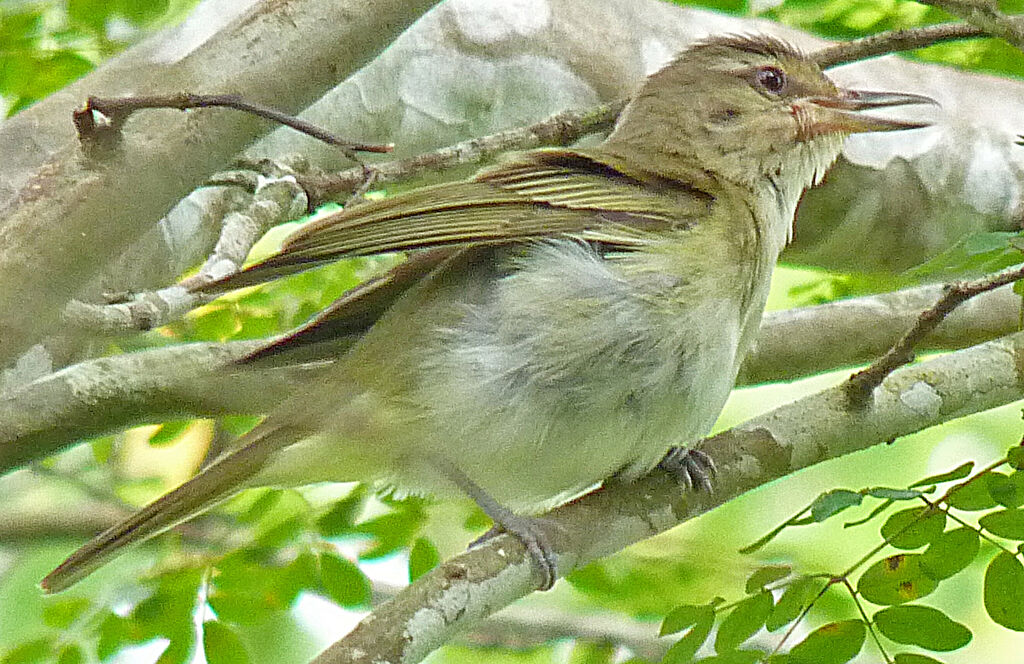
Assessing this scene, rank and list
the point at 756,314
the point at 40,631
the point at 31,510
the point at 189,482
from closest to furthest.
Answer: the point at 189,482 → the point at 756,314 → the point at 40,631 → the point at 31,510

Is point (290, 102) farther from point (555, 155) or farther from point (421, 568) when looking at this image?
point (421, 568)

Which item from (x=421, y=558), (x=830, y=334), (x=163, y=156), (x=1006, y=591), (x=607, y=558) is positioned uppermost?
(x=163, y=156)

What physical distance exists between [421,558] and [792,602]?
144 cm

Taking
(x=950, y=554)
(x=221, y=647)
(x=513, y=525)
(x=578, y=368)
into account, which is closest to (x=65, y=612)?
(x=221, y=647)

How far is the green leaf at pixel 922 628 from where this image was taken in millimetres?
2490

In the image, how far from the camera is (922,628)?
8.29 ft

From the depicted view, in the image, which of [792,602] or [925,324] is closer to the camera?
[792,602]

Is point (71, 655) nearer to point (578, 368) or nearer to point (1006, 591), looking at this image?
point (578, 368)

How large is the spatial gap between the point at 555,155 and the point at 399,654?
1.54m

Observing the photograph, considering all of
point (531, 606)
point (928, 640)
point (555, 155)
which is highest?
point (555, 155)

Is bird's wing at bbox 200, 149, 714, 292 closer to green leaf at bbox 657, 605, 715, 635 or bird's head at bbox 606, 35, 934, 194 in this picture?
bird's head at bbox 606, 35, 934, 194

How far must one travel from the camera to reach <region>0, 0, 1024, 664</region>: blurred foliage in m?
2.56

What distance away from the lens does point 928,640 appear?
2.51 m

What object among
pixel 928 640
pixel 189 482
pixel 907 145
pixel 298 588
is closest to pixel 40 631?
pixel 298 588
